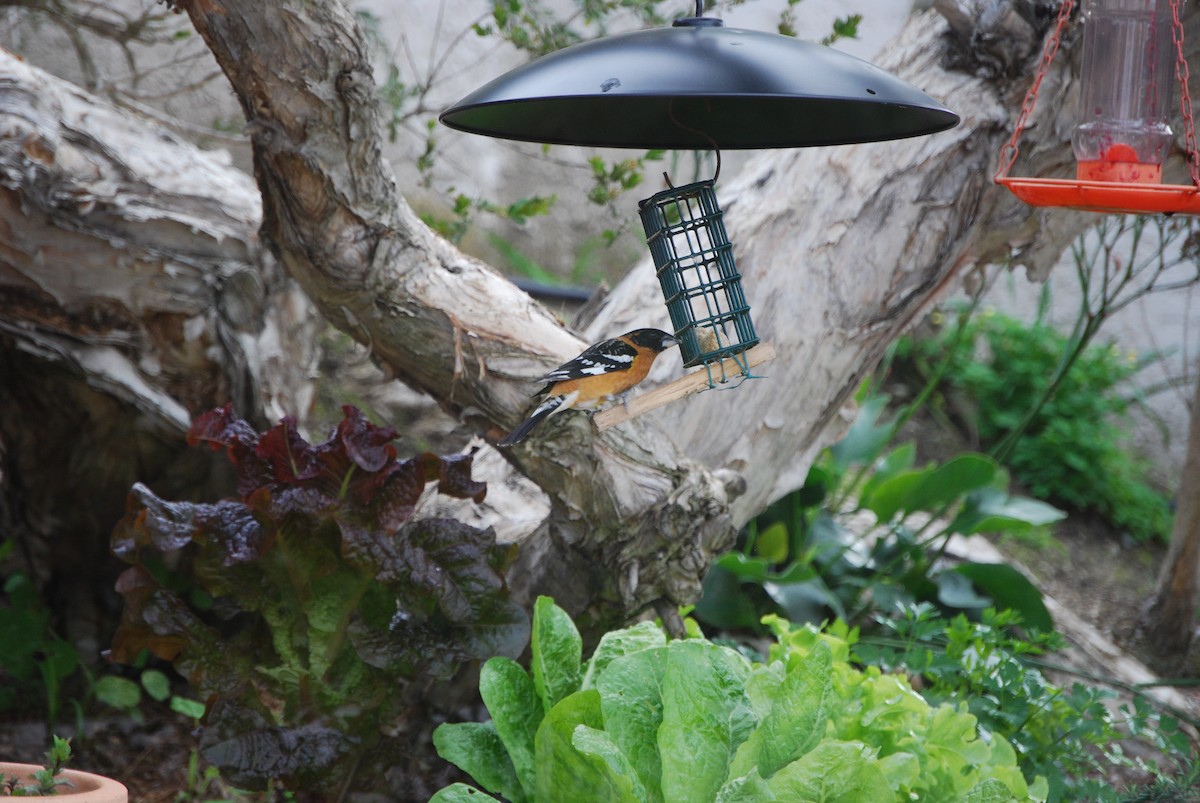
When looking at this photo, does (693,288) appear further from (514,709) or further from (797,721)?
(514,709)

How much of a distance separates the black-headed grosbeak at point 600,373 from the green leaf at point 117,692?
1685mm

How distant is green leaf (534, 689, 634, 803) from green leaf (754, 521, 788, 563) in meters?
1.71

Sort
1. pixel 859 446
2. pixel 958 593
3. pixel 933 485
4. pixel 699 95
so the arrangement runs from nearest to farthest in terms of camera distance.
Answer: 1. pixel 699 95
2. pixel 958 593
3. pixel 933 485
4. pixel 859 446

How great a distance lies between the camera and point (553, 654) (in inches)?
68.3

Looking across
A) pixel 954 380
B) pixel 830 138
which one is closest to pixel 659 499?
pixel 830 138

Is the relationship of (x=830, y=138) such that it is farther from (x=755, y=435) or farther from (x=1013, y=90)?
(x=1013, y=90)

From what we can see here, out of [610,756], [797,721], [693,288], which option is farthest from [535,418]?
[797,721]

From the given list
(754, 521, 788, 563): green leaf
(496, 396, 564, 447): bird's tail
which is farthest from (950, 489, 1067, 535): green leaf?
(496, 396, 564, 447): bird's tail

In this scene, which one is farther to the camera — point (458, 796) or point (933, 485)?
point (933, 485)

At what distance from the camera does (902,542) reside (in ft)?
10.8

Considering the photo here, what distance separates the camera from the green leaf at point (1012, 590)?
2934 millimetres

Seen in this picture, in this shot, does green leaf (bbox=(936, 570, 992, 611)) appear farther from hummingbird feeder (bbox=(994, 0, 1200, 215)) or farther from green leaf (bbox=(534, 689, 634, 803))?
green leaf (bbox=(534, 689, 634, 803))

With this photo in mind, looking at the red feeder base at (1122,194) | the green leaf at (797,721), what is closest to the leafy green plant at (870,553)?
the green leaf at (797,721)

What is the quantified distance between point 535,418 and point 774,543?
1.93m
